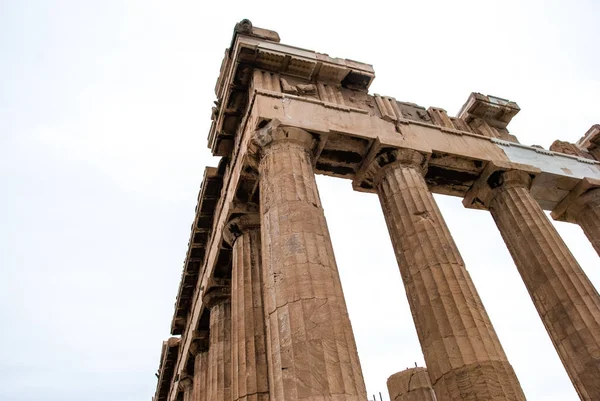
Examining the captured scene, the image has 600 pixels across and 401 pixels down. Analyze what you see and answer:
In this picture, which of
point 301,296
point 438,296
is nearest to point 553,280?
point 438,296

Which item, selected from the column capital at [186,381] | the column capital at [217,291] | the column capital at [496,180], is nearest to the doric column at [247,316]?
the column capital at [217,291]

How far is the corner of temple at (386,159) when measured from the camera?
13.9m

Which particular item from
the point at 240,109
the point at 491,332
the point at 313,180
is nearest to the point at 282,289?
A: the point at 313,180

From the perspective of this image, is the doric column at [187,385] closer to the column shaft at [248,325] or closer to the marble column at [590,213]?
the column shaft at [248,325]

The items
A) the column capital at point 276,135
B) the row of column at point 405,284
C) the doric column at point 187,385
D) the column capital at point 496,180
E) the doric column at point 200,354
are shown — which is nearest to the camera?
the row of column at point 405,284

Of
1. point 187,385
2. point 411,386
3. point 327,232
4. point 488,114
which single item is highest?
point 488,114

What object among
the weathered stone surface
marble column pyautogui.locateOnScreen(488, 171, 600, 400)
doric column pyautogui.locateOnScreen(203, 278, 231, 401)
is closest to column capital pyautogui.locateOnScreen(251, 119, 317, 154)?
doric column pyautogui.locateOnScreen(203, 278, 231, 401)

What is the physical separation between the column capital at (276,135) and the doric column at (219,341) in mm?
7196

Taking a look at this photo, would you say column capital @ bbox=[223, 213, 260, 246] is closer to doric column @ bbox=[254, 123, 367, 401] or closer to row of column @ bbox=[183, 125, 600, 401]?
row of column @ bbox=[183, 125, 600, 401]

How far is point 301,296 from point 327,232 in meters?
2.27

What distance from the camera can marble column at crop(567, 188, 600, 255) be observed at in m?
17.0

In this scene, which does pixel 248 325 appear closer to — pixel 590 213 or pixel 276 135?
pixel 276 135

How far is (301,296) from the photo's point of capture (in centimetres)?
856

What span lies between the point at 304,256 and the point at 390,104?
8.97 metres
